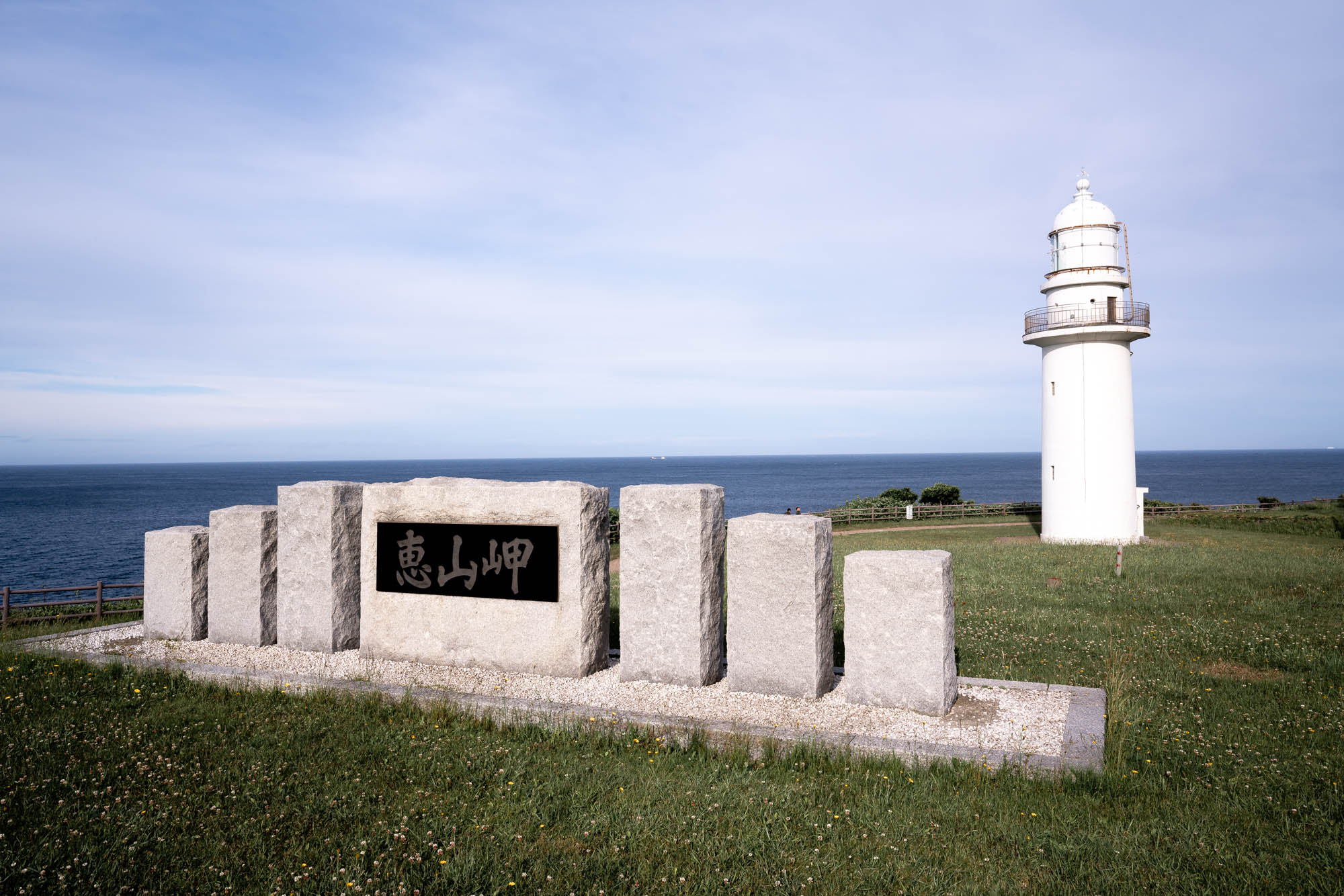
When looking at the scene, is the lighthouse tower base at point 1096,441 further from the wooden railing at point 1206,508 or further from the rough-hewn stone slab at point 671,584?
the rough-hewn stone slab at point 671,584

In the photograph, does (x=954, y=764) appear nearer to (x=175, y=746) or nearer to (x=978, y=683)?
(x=978, y=683)

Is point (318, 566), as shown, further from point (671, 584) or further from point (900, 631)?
point (900, 631)

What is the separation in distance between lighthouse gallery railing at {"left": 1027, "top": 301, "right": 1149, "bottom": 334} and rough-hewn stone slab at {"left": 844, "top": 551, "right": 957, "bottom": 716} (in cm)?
1830

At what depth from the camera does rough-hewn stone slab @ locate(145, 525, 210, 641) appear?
9750 millimetres

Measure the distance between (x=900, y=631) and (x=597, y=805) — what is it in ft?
11.3

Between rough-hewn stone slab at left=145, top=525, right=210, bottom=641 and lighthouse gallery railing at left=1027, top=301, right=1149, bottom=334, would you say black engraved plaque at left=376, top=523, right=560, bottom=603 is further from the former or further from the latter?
lighthouse gallery railing at left=1027, top=301, right=1149, bottom=334

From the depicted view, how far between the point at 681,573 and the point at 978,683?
10.7ft

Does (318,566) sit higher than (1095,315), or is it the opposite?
(1095,315)

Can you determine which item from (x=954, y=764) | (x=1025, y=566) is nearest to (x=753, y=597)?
(x=954, y=764)

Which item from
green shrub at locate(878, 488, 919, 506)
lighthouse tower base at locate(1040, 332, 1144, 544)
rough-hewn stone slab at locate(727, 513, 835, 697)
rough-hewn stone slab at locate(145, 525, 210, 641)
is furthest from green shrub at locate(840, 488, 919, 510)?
rough-hewn stone slab at locate(145, 525, 210, 641)

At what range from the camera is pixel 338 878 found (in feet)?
12.4

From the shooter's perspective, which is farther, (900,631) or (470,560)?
(470,560)

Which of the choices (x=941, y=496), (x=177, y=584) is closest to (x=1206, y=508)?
(x=941, y=496)

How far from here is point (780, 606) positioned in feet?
24.0
